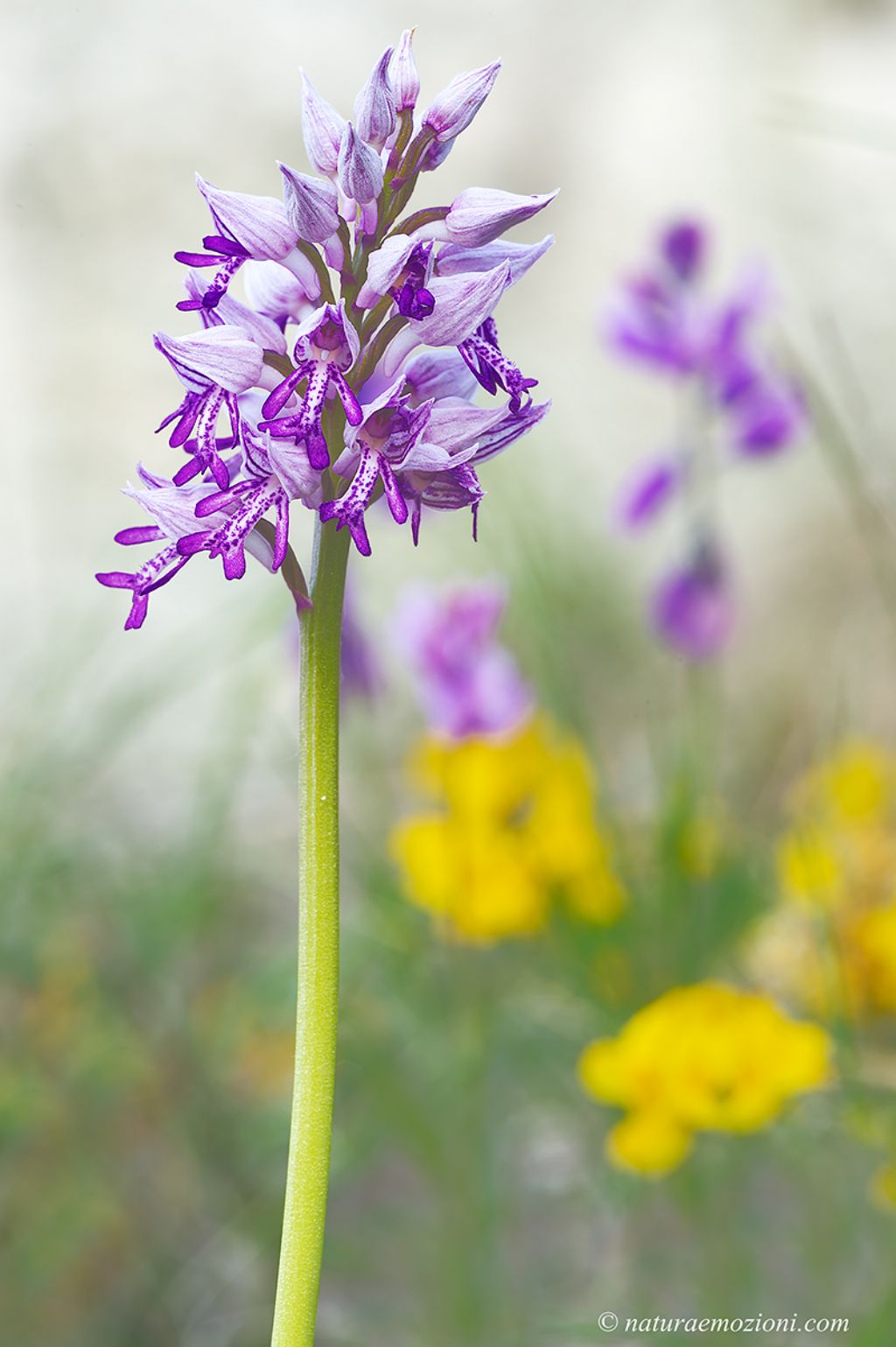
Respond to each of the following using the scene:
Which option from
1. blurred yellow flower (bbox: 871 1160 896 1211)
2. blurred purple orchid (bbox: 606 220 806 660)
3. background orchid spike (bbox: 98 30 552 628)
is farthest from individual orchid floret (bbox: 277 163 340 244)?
Result: blurred purple orchid (bbox: 606 220 806 660)

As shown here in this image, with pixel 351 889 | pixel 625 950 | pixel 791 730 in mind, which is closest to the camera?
pixel 625 950

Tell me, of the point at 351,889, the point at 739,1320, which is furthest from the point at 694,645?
the point at 351,889

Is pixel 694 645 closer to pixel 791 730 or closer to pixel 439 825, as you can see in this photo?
pixel 439 825

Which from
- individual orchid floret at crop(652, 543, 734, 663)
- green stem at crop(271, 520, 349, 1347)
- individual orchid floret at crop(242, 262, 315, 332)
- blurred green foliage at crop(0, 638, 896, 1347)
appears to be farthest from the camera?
individual orchid floret at crop(652, 543, 734, 663)

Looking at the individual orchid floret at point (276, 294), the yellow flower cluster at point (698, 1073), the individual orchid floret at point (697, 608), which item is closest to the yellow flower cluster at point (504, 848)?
Result: the individual orchid floret at point (697, 608)

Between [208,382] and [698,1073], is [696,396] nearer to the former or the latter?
[698,1073]

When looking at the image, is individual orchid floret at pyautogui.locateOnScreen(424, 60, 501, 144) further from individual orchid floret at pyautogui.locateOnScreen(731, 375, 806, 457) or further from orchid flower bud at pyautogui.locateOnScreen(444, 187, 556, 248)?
individual orchid floret at pyautogui.locateOnScreen(731, 375, 806, 457)

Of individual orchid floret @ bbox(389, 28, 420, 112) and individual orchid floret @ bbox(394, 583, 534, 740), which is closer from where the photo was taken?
individual orchid floret @ bbox(389, 28, 420, 112)
